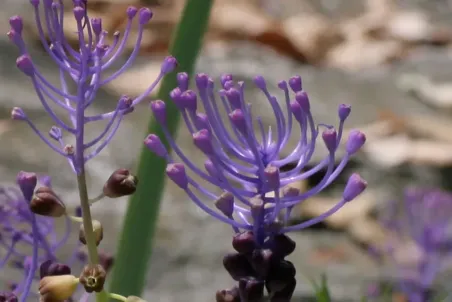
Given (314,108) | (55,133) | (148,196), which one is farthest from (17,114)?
(314,108)

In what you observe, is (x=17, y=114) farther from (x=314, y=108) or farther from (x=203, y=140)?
(x=314, y=108)

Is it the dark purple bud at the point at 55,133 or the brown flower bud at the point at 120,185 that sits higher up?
the dark purple bud at the point at 55,133

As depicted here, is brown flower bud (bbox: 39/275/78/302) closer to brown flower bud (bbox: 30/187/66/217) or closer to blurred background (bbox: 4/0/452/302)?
brown flower bud (bbox: 30/187/66/217)

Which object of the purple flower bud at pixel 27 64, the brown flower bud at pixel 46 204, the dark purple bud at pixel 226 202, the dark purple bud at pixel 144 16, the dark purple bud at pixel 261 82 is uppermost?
the dark purple bud at pixel 144 16

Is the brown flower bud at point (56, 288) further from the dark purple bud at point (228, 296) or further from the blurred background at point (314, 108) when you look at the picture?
the blurred background at point (314, 108)

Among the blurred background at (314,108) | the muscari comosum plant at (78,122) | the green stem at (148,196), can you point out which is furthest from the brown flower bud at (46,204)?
the blurred background at (314,108)
